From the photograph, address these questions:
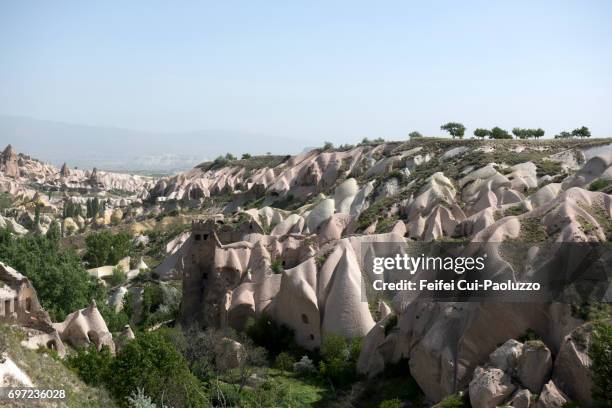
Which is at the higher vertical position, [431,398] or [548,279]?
[548,279]

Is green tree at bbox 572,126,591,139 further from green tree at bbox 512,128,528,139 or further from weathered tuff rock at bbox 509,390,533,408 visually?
weathered tuff rock at bbox 509,390,533,408

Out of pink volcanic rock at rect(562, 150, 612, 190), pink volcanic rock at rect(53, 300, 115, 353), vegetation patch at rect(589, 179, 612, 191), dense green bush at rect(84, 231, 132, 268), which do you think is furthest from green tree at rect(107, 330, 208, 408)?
dense green bush at rect(84, 231, 132, 268)

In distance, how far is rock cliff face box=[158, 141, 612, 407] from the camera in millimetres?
19578

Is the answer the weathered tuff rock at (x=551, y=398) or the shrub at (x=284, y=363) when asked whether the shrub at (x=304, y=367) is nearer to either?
the shrub at (x=284, y=363)

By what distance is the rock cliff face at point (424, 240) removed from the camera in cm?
1958

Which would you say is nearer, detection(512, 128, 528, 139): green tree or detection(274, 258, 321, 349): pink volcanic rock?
detection(274, 258, 321, 349): pink volcanic rock

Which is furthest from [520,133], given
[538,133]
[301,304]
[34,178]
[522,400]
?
[34,178]

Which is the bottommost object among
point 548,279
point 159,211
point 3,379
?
point 159,211

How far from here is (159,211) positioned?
3585 inches

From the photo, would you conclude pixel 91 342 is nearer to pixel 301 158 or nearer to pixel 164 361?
pixel 164 361

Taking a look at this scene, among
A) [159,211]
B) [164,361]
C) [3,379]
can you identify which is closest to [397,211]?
[164,361]

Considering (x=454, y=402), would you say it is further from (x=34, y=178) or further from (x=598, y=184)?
(x=34, y=178)

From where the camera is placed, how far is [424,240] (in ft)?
117

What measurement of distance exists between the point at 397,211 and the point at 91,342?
24.1 meters
